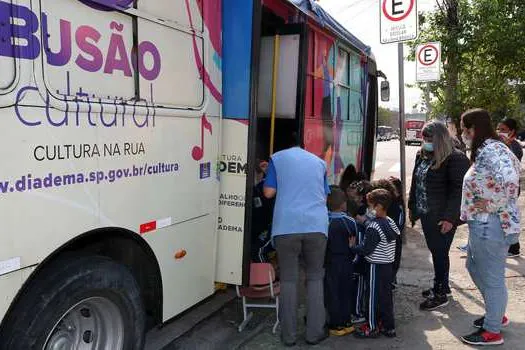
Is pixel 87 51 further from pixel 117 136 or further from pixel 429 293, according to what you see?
pixel 429 293

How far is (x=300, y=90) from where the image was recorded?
4570mm

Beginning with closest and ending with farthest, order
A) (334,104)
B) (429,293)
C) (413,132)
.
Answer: (429,293) → (334,104) → (413,132)

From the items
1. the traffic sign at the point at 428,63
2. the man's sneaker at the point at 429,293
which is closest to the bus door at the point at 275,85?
the man's sneaker at the point at 429,293

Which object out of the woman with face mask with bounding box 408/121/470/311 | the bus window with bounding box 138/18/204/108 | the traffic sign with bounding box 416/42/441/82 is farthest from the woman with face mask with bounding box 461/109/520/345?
the traffic sign with bounding box 416/42/441/82

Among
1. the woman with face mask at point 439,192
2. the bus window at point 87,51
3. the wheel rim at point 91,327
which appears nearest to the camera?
the bus window at point 87,51

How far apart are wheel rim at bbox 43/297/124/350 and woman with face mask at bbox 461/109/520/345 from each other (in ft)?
8.73

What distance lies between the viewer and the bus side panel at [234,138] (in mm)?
3883

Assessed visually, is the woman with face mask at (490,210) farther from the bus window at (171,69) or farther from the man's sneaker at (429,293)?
the bus window at (171,69)

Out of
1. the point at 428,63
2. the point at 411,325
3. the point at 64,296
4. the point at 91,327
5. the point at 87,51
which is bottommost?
the point at 411,325

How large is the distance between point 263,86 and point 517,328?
2936 millimetres

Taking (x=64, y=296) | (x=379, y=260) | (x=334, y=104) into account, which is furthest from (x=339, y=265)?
(x=334, y=104)

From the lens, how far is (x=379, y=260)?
4.28 meters

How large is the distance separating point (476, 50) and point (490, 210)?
37.6 feet

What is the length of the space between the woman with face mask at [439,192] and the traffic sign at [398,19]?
213 centimetres
